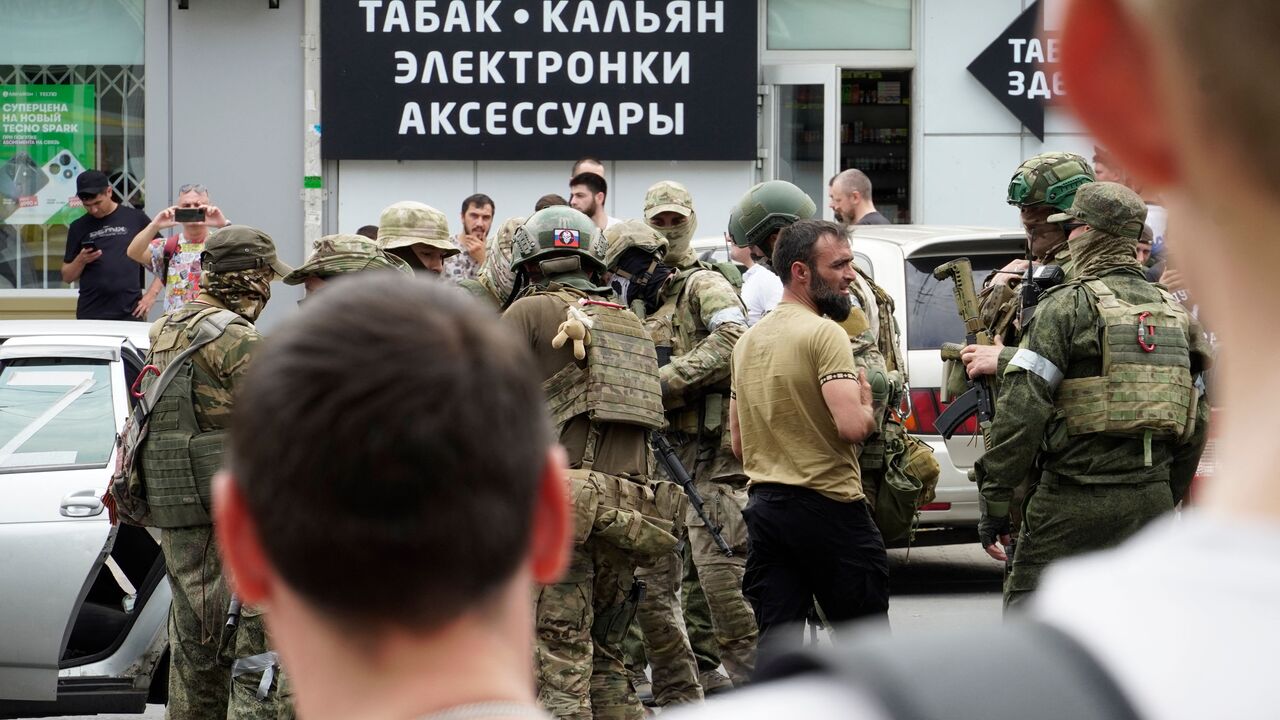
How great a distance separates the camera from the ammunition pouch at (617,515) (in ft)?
17.6

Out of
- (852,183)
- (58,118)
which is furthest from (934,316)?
(58,118)

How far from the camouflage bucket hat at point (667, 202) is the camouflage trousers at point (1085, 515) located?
2858 millimetres

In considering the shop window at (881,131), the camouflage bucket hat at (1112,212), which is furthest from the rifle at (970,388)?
the shop window at (881,131)

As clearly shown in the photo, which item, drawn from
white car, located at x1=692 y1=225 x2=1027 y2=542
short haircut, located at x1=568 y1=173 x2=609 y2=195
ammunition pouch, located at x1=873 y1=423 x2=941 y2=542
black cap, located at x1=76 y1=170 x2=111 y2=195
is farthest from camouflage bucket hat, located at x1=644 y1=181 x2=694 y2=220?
black cap, located at x1=76 y1=170 x2=111 y2=195

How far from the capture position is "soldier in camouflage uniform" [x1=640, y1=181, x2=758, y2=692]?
6758 millimetres

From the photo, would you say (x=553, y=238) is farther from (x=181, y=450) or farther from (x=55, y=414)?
(x=55, y=414)

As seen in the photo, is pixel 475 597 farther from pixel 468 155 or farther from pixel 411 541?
pixel 468 155

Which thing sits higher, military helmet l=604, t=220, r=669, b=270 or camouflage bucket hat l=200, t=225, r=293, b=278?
military helmet l=604, t=220, r=669, b=270

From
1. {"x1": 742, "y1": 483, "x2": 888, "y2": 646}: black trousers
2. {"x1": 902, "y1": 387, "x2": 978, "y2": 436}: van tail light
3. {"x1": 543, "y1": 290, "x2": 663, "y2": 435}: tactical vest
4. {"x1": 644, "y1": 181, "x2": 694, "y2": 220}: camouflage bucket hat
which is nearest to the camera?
{"x1": 543, "y1": 290, "x2": 663, "y2": 435}: tactical vest

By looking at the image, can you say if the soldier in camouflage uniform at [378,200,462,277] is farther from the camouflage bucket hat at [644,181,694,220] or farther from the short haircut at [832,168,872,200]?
the short haircut at [832,168,872,200]

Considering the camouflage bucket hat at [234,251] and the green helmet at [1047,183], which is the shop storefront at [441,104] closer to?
the green helmet at [1047,183]

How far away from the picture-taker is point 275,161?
13.3m

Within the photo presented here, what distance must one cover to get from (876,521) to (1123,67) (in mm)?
5825

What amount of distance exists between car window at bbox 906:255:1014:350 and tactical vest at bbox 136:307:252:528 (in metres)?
4.35
